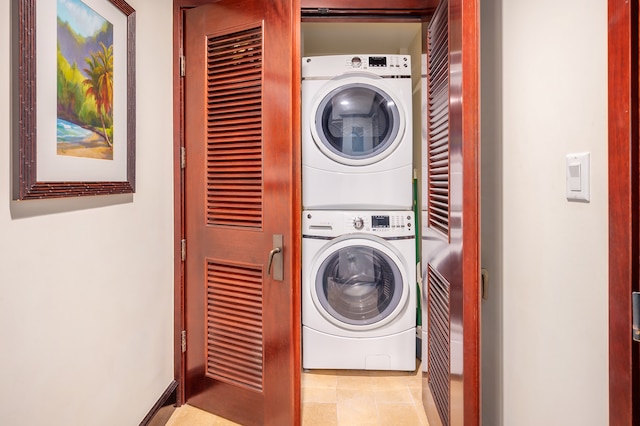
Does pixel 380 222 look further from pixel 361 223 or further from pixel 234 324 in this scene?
pixel 234 324

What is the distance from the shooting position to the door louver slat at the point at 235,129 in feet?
5.76

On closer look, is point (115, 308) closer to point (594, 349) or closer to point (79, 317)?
point (79, 317)

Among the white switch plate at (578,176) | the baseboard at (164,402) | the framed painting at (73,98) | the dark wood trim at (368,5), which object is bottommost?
the baseboard at (164,402)

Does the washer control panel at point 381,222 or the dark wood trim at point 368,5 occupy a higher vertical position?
the dark wood trim at point 368,5

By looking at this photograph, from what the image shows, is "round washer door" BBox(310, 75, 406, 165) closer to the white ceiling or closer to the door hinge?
the white ceiling

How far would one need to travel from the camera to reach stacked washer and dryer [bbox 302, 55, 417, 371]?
7.66 ft

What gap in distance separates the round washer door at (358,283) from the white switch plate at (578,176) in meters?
1.48

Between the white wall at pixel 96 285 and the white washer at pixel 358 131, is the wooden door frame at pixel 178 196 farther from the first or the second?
the white washer at pixel 358 131

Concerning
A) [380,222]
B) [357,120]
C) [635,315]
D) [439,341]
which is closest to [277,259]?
[439,341]

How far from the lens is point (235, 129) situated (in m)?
1.80

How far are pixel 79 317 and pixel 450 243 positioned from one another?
1.21 m

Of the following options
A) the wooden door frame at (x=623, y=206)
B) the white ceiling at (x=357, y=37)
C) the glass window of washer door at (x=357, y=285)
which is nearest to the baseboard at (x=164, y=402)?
the glass window of washer door at (x=357, y=285)

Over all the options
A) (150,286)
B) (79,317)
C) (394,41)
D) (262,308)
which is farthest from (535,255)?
(394,41)

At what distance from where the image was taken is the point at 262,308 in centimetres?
177
